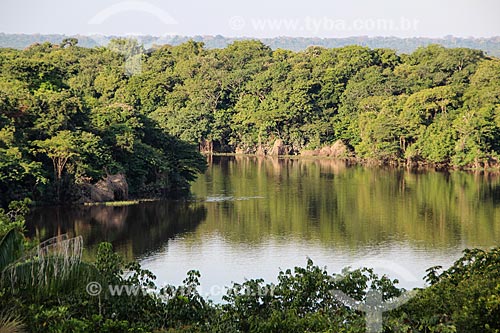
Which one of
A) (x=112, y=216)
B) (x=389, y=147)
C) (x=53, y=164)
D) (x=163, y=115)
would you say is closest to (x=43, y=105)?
(x=53, y=164)

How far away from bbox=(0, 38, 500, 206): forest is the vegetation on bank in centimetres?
1482

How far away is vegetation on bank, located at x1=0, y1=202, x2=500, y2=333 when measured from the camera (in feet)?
28.9

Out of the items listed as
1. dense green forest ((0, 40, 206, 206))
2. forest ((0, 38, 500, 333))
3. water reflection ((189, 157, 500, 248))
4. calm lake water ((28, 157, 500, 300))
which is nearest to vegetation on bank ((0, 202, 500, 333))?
forest ((0, 38, 500, 333))

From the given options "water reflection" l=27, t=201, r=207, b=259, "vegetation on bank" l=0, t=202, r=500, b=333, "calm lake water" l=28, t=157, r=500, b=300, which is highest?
"vegetation on bank" l=0, t=202, r=500, b=333

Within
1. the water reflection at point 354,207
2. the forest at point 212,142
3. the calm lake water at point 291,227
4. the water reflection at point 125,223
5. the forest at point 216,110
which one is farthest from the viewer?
the forest at point 216,110

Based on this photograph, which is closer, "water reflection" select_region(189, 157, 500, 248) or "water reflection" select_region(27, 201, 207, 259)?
"water reflection" select_region(27, 201, 207, 259)

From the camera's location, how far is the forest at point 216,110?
2809 centimetres

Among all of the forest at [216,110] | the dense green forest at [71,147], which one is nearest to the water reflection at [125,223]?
the dense green forest at [71,147]

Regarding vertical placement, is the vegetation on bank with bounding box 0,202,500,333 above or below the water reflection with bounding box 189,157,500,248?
above

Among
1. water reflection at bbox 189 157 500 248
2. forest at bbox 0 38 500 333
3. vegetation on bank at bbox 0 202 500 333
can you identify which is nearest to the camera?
vegetation on bank at bbox 0 202 500 333

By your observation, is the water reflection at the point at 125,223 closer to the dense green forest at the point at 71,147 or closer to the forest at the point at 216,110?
the dense green forest at the point at 71,147

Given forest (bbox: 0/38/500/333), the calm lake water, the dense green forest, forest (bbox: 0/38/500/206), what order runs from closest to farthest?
forest (bbox: 0/38/500/333)
the calm lake water
the dense green forest
forest (bbox: 0/38/500/206)

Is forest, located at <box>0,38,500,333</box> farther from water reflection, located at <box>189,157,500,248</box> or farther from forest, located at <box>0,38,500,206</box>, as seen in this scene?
water reflection, located at <box>189,157,500,248</box>

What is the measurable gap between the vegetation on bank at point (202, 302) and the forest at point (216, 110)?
48.6ft
